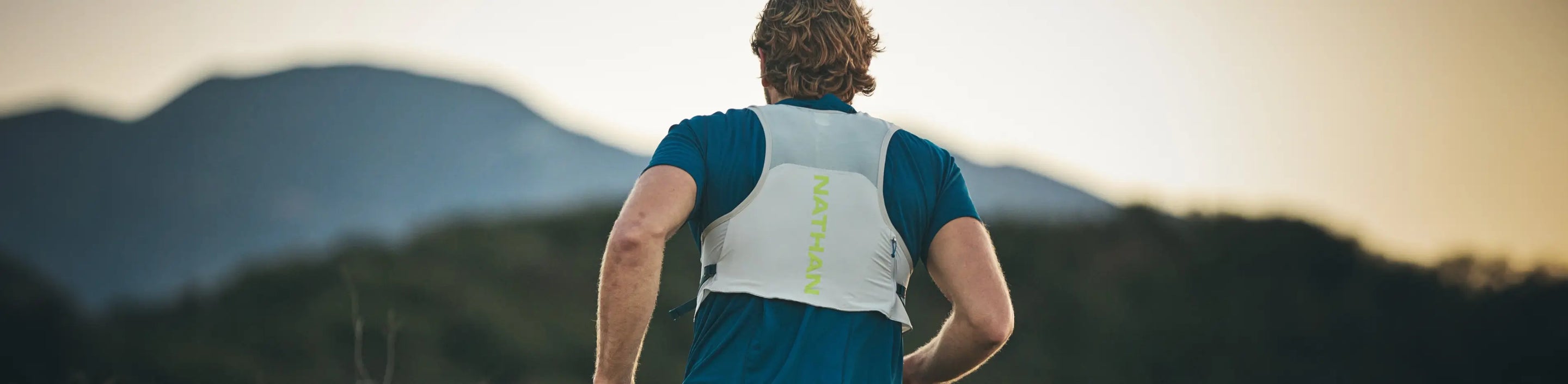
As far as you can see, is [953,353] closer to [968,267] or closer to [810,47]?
[968,267]

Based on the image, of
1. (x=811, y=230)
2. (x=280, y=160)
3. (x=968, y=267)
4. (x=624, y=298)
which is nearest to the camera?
(x=624, y=298)

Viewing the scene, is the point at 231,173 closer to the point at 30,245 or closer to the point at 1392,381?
the point at 30,245

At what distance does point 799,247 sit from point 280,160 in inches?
5593

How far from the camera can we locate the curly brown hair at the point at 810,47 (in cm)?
226

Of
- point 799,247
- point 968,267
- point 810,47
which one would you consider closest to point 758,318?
point 799,247

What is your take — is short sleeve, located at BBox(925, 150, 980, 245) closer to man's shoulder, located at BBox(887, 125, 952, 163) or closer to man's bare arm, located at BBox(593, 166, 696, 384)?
man's shoulder, located at BBox(887, 125, 952, 163)

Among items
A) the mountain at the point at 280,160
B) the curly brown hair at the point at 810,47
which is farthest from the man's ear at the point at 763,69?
the mountain at the point at 280,160

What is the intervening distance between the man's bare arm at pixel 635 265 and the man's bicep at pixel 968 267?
0.51 meters

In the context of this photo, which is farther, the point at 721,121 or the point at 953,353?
the point at 953,353

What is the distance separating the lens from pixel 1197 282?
17.6 meters

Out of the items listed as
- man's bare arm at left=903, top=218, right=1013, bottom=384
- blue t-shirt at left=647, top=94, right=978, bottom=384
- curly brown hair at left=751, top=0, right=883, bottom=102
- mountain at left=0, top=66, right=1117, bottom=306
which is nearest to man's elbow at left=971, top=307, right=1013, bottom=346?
man's bare arm at left=903, top=218, right=1013, bottom=384

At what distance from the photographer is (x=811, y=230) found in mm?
2027

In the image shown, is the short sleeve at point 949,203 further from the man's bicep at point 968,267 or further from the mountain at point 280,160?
the mountain at point 280,160

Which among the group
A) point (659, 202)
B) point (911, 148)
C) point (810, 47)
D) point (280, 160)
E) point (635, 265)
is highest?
point (810, 47)
